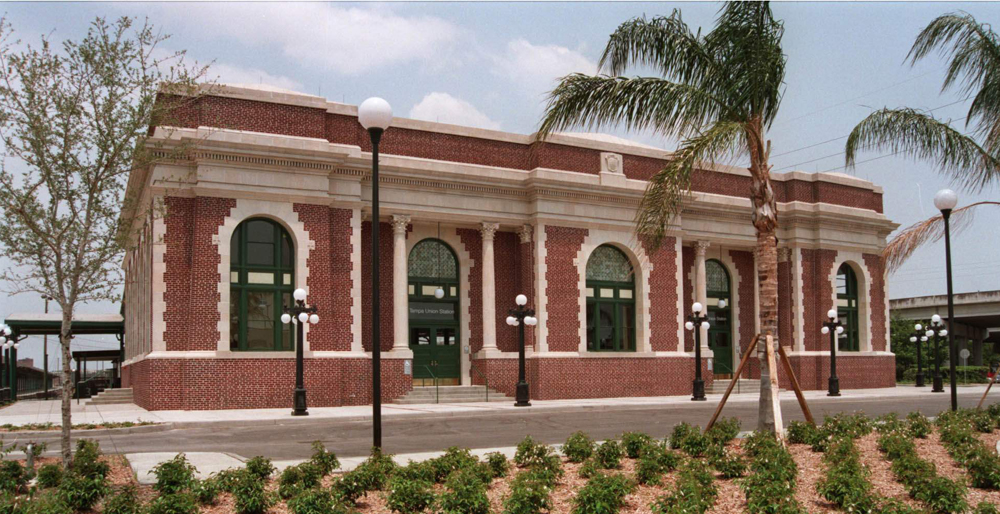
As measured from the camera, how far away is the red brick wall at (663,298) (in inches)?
1401

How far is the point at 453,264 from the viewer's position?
111 feet

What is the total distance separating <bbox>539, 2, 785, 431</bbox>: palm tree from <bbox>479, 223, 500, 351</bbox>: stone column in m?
17.5

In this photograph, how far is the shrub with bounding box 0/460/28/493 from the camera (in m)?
9.70

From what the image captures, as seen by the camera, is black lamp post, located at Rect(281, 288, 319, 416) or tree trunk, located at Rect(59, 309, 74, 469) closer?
tree trunk, located at Rect(59, 309, 74, 469)

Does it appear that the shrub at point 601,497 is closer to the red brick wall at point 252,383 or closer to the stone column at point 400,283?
the red brick wall at point 252,383

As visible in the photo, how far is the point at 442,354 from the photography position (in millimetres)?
33594

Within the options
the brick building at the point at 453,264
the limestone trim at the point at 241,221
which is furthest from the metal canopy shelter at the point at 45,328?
the limestone trim at the point at 241,221

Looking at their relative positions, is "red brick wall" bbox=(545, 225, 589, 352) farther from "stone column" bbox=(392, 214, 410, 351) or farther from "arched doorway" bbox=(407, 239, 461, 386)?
"stone column" bbox=(392, 214, 410, 351)

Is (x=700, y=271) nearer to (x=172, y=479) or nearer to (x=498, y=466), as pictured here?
(x=498, y=466)

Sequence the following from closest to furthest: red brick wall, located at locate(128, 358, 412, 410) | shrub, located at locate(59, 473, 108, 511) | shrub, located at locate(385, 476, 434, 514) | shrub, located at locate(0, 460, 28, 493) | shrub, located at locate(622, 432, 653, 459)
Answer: shrub, located at locate(59, 473, 108, 511)
shrub, located at locate(385, 476, 434, 514)
shrub, located at locate(0, 460, 28, 493)
shrub, located at locate(622, 432, 653, 459)
red brick wall, located at locate(128, 358, 412, 410)

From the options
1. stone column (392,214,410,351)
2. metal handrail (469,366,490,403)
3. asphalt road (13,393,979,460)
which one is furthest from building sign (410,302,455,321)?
asphalt road (13,393,979,460)

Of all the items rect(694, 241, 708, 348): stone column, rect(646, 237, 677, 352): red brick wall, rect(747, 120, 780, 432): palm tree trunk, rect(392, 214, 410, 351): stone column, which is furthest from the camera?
rect(694, 241, 708, 348): stone column

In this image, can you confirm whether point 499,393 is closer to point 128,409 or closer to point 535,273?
point 535,273

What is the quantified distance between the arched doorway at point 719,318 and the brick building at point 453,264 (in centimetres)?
11
